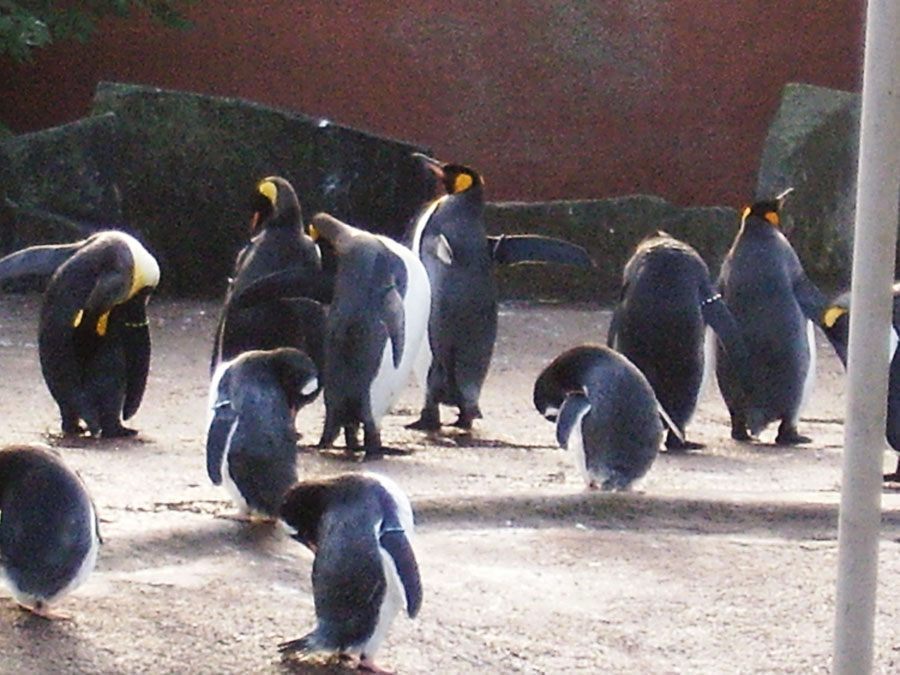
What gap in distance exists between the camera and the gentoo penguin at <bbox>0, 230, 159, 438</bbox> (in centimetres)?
609

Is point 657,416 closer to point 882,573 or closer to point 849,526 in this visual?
point 882,573

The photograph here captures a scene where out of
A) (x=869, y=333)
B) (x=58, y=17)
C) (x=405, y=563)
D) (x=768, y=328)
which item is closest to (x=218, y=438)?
(x=405, y=563)

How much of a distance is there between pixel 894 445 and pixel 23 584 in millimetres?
3359

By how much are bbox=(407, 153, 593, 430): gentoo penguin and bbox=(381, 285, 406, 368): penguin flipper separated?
728 mm

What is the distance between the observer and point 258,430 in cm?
430

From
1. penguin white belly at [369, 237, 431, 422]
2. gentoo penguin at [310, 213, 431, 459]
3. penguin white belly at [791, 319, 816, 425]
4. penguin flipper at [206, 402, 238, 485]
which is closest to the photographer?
penguin flipper at [206, 402, 238, 485]

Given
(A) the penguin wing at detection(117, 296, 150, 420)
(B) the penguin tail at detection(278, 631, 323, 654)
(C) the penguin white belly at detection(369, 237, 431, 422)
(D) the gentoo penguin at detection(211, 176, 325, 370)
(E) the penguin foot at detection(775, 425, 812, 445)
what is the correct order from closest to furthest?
(B) the penguin tail at detection(278, 631, 323, 654) → (C) the penguin white belly at detection(369, 237, 431, 422) → (A) the penguin wing at detection(117, 296, 150, 420) → (D) the gentoo penguin at detection(211, 176, 325, 370) → (E) the penguin foot at detection(775, 425, 812, 445)

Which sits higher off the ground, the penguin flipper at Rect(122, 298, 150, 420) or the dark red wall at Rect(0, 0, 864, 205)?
the dark red wall at Rect(0, 0, 864, 205)

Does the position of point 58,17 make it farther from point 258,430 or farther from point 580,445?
point 258,430

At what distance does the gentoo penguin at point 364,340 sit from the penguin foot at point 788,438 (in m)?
1.60

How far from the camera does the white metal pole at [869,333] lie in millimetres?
2066

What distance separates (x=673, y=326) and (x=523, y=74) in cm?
668

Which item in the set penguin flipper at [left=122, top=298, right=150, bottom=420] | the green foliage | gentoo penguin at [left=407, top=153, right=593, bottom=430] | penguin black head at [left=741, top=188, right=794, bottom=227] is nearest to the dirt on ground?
penguin flipper at [left=122, top=298, right=150, bottom=420]

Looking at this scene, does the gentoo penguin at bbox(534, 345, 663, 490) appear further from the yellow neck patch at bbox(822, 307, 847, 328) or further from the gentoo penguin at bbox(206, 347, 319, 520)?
the yellow neck patch at bbox(822, 307, 847, 328)
